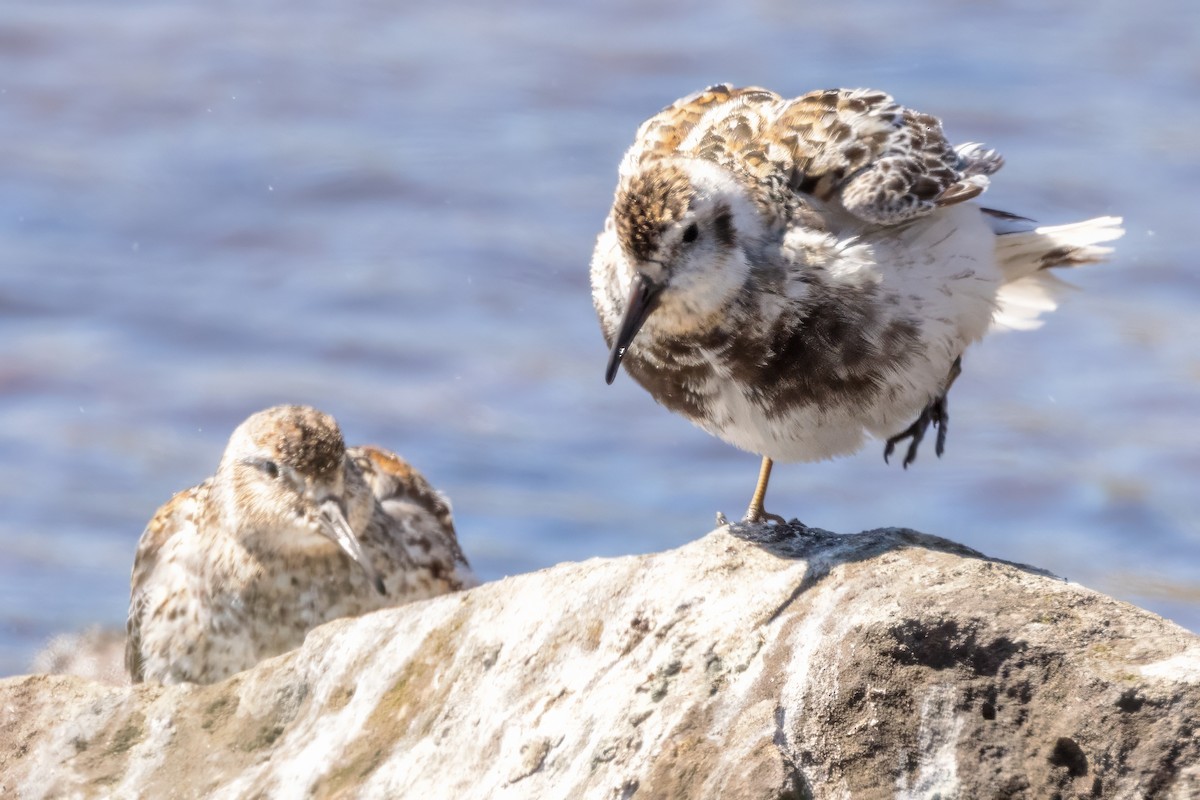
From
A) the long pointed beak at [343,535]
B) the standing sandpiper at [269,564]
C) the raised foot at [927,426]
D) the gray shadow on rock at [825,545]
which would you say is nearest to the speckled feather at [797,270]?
the raised foot at [927,426]

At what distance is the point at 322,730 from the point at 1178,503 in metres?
7.36

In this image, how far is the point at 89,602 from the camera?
10.8 metres

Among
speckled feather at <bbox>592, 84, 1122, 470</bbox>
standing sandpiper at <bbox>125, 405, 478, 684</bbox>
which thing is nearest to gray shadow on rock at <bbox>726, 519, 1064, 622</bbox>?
speckled feather at <bbox>592, 84, 1122, 470</bbox>

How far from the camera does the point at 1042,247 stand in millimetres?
7520

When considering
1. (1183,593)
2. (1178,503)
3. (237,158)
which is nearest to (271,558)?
(1183,593)

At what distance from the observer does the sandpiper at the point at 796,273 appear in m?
6.11

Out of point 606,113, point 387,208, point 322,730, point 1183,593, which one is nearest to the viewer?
point 322,730

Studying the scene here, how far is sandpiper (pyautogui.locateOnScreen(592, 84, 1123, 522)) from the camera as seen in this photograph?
20.1ft

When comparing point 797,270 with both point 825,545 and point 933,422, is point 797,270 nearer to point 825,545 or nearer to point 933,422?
point 825,545

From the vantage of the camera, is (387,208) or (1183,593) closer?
(1183,593)

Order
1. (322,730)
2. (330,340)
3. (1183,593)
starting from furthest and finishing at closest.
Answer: (330,340), (1183,593), (322,730)

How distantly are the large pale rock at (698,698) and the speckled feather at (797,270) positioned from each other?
80 cm

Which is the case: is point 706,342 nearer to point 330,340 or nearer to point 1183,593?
point 1183,593

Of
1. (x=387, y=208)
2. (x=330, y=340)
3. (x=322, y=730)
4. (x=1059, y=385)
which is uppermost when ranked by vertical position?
(x=387, y=208)
